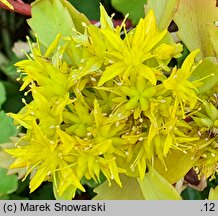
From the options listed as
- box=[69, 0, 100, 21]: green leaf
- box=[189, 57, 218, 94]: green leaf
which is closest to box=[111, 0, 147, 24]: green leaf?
box=[69, 0, 100, 21]: green leaf

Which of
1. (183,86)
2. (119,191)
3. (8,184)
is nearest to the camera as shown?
(183,86)

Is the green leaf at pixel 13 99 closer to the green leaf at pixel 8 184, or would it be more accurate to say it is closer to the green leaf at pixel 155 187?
the green leaf at pixel 8 184

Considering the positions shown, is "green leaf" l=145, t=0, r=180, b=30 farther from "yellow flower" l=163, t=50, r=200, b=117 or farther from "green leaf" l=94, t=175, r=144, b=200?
"green leaf" l=94, t=175, r=144, b=200

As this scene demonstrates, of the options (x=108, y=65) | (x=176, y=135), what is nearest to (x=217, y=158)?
→ (x=176, y=135)

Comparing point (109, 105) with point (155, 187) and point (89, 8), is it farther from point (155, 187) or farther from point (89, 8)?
point (89, 8)

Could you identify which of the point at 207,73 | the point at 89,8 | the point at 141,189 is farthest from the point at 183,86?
the point at 89,8
